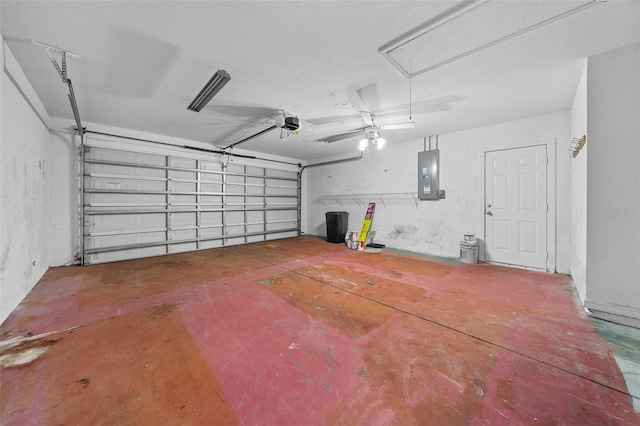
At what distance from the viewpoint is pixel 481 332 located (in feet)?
6.76

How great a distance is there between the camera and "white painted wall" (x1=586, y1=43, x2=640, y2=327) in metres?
2.14

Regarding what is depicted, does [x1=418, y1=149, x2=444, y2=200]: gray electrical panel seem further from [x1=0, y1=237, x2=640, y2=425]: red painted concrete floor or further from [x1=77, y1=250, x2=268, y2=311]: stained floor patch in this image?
[x1=77, y1=250, x2=268, y2=311]: stained floor patch

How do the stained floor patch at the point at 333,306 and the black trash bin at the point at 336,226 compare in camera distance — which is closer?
the stained floor patch at the point at 333,306

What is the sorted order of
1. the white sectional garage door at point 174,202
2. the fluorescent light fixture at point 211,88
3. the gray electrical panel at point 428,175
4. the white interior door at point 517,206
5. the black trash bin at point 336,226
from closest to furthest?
the fluorescent light fixture at point 211,88 < the white interior door at point 517,206 < the white sectional garage door at point 174,202 < the gray electrical panel at point 428,175 < the black trash bin at point 336,226

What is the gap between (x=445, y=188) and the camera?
198 inches

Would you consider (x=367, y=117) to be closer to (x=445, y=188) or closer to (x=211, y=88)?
(x=211, y=88)

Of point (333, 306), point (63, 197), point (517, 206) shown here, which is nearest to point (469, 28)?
point (333, 306)

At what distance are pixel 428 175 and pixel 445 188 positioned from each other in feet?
1.58

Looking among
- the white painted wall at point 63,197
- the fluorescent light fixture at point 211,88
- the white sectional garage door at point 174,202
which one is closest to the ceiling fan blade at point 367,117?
the fluorescent light fixture at point 211,88

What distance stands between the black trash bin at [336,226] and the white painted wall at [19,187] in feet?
18.8

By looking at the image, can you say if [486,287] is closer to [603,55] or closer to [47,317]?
[603,55]

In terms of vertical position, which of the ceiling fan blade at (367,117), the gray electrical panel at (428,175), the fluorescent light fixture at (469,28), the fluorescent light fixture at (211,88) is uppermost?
the fluorescent light fixture at (469,28)

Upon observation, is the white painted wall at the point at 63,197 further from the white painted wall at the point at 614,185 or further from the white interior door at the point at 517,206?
the white interior door at the point at 517,206

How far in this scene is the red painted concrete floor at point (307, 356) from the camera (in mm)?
1291
